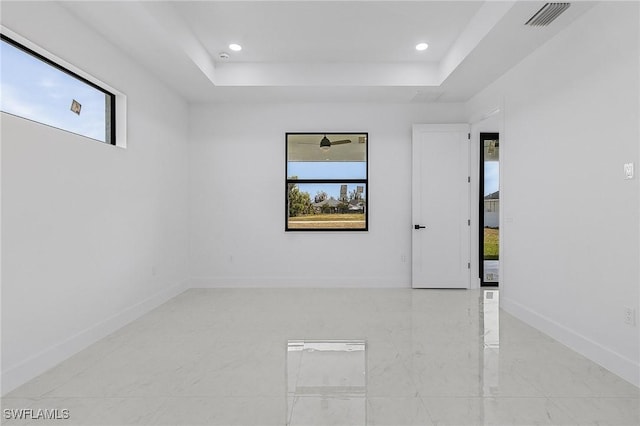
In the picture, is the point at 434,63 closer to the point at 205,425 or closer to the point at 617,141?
the point at 617,141

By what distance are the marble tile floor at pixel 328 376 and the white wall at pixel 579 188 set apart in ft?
1.01

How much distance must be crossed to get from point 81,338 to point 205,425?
1.73m

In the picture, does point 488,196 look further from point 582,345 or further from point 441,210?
point 582,345

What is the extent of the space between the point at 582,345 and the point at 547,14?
2.72m

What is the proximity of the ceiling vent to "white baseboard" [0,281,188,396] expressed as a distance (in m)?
4.63

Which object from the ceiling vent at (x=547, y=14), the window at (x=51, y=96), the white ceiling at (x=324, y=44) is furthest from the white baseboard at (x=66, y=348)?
the ceiling vent at (x=547, y=14)

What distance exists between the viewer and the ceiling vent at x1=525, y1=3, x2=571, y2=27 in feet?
8.73

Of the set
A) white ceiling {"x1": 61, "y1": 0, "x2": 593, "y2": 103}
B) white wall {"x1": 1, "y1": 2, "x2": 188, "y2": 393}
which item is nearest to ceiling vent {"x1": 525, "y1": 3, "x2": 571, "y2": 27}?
white ceiling {"x1": 61, "y1": 0, "x2": 593, "y2": 103}

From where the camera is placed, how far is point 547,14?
2766 mm

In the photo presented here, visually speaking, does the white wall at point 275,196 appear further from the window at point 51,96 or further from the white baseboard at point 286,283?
the window at point 51,96

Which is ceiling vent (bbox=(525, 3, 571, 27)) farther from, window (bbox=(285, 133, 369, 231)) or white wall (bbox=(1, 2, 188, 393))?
white wall (bbox=(1, 2, 188, 393))

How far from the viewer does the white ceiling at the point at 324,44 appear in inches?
120

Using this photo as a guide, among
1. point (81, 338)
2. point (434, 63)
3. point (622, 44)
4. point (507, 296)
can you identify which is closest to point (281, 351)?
point (81, 338)

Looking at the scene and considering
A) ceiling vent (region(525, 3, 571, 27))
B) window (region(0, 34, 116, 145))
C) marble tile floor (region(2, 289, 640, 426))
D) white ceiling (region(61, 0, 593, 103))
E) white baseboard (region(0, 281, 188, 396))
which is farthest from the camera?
Answer: white ceiling (region(61, 0, 593, 103))
